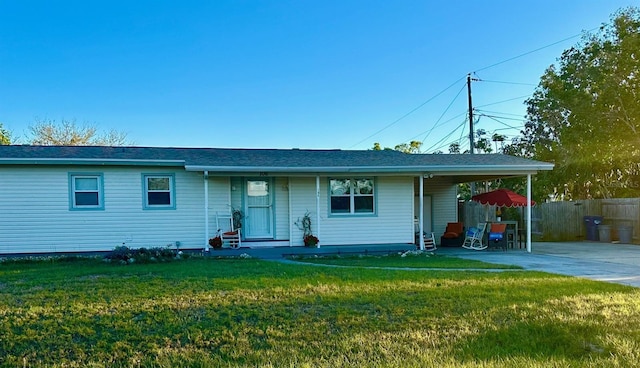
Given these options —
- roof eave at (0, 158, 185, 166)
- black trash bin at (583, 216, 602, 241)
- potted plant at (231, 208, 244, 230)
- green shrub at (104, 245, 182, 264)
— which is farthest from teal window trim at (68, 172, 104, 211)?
black trash bin at (583, 216, 602, 241)

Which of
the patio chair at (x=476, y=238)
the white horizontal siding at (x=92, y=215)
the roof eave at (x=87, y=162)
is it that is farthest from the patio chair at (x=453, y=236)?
the roof eave at (x=87, y=162)

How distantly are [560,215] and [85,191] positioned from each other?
1921 centimetres

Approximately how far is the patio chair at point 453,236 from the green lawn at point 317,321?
23.8ft

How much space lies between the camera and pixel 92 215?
37.1 ft

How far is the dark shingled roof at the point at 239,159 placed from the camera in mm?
10984

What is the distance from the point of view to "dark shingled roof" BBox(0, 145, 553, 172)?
36.0ft

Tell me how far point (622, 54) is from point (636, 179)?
7.46 m

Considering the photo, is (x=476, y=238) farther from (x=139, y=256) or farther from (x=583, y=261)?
(x=139, y=256)

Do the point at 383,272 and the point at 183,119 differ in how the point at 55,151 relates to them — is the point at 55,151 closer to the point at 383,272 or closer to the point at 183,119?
the point at 383,272

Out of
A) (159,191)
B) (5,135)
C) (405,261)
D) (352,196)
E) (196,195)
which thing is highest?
(5,135)

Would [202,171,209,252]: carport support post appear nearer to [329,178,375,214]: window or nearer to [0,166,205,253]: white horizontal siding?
[0,166,205,253]: white horizontal siding

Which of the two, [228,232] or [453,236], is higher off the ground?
[228,232]

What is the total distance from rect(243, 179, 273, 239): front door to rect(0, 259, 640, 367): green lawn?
4.63 meters

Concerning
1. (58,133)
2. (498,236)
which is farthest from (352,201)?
(58,133)
